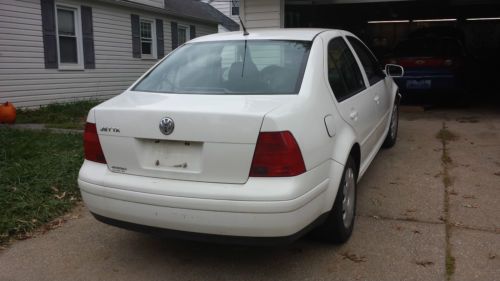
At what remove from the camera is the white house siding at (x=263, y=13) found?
360 inches

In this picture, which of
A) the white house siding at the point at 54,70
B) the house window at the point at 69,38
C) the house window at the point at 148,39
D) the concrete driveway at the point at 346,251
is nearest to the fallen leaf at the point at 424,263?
the concrete driveway at the point at 346,251

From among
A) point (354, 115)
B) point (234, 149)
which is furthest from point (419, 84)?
point (234, 149)

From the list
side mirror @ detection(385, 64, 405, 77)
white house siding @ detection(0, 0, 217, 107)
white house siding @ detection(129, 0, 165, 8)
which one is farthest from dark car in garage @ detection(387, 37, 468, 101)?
white house siding @ detection(129, 0, 165, 8)

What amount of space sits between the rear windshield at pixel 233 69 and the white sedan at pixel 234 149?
11 mm

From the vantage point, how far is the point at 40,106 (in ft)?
38.2

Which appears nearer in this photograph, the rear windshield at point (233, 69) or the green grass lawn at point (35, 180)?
the rear windshield at point (233, 69)

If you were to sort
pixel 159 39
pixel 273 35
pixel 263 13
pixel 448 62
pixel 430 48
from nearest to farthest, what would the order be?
pixel 273 35
pixel 263 13
pixel 448 62
pixel 430 48
pixel 159 39

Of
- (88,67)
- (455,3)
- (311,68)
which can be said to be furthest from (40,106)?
(455,3)

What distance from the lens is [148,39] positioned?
16.0 meters

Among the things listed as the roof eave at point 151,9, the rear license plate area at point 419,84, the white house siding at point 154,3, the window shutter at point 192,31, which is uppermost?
the white house siding at point 154,3

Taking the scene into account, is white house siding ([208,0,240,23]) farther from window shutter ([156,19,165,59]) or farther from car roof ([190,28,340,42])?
car roof ([190,28,340,42])

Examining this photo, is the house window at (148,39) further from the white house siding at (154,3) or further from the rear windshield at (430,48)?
the rear windshield at (430,48)

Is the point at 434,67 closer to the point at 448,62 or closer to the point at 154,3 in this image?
the point at 448,62

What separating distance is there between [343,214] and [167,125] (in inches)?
58.3
